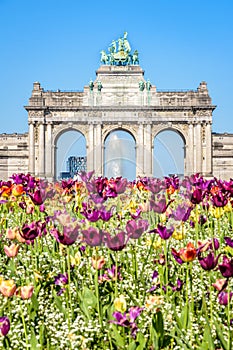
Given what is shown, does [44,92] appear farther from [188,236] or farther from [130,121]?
[188,236]

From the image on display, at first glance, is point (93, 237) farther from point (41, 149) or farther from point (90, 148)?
point (41, 149)

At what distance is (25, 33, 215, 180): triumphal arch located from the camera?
178ft

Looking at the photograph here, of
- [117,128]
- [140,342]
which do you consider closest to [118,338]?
[140,342]

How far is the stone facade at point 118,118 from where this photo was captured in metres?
54.1

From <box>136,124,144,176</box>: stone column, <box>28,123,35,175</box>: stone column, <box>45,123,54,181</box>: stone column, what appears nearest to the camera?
<box>136,124,144,176</box>: stone column

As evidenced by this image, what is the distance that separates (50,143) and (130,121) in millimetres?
8996

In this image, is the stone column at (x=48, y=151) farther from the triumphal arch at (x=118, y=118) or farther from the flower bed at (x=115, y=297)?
the flower bed at (x=115, y=297)

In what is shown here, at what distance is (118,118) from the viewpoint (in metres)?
54.1

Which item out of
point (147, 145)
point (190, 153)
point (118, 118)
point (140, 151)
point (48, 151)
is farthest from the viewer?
point (190, 153)

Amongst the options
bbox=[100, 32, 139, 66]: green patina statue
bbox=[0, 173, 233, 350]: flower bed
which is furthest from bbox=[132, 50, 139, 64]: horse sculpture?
bbox=[0, 173, 233, 350]: flower bed

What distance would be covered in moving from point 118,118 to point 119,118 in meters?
0.11

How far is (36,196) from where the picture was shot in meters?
4.72

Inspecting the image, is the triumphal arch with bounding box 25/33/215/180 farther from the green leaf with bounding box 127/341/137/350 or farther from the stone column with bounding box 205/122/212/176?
the green leaf with bounding box 127/341/137/350

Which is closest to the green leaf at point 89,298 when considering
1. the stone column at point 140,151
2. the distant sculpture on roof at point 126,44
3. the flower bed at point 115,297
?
the flower bed at point 115,297
